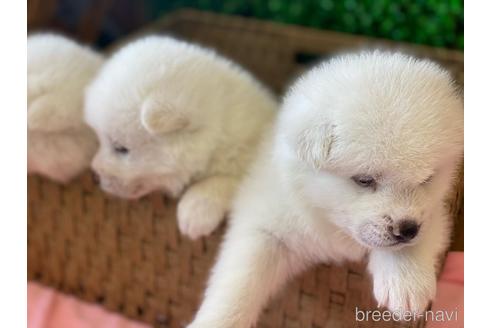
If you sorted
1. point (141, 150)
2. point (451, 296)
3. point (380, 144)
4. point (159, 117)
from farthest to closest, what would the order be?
point (141, 150)
point (159, 117)
point (451, 296)
point (380, 144)

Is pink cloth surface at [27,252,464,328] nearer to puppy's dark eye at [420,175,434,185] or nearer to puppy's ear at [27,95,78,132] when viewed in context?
puppy's dark eye at [420,175,434,185]

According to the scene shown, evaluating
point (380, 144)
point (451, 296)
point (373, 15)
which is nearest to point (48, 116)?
point (380, 144)

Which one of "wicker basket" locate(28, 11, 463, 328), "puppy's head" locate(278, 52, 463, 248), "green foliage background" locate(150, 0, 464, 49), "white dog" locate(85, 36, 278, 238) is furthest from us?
"green foliage background" locate(150, 0, 464, 49)

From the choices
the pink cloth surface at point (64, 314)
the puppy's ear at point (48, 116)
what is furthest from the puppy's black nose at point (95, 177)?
the pink cloth surface at point (64, 314)

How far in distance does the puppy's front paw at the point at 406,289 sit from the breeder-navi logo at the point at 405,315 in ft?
0.04

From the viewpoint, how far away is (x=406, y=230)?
104 centimetres

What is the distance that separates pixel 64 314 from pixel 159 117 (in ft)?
2.19

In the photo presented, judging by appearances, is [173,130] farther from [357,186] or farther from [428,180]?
[428,180]

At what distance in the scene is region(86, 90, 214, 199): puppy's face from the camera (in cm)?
139

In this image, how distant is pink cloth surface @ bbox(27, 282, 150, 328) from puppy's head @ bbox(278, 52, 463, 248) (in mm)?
776

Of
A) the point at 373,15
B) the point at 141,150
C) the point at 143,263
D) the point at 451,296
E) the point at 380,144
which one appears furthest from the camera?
the point at 373,15

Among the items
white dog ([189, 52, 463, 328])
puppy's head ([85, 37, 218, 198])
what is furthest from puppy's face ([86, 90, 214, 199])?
white dog ([189, 52, 463, 328])

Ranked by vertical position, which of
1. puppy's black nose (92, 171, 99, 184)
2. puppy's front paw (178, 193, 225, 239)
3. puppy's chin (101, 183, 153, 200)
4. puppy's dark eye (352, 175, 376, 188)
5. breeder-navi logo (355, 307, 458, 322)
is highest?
puppy's dark eye (352, 175, 376, 188)

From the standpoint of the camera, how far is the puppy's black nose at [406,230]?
1.04 meters
